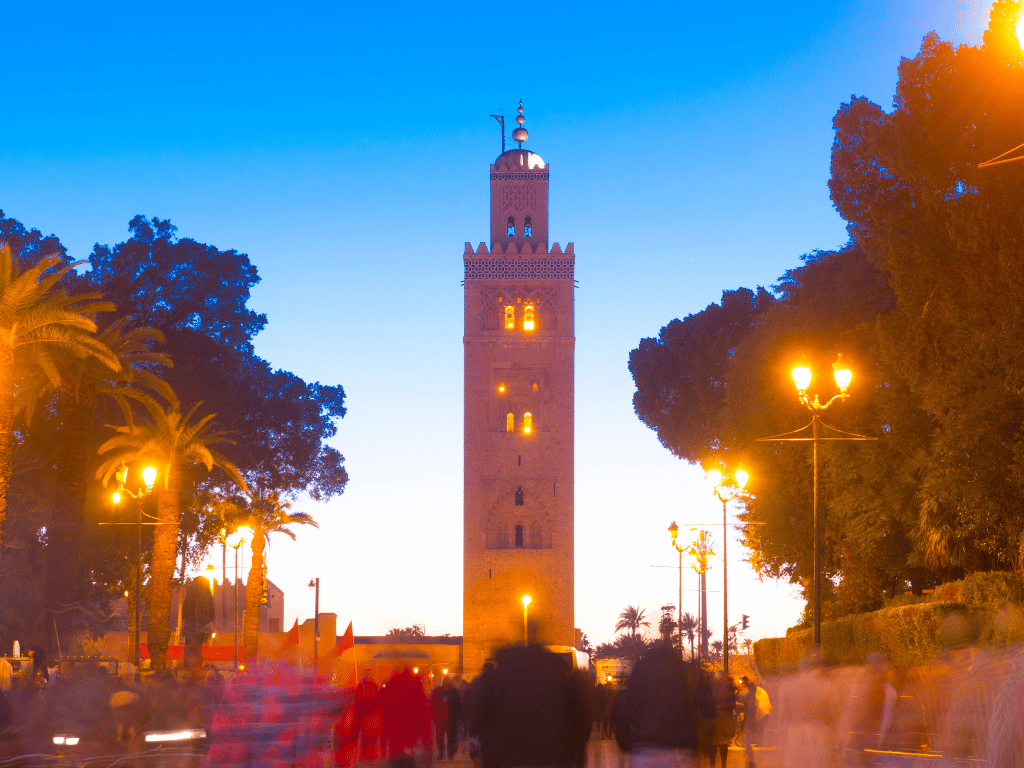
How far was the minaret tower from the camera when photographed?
59.7 m

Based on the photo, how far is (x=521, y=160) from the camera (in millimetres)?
65688

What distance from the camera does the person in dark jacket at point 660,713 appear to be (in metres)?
9.26

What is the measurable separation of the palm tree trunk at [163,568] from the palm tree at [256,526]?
11244mm

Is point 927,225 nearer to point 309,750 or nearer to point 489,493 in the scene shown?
point 309,750

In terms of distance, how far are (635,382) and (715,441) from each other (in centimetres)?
773

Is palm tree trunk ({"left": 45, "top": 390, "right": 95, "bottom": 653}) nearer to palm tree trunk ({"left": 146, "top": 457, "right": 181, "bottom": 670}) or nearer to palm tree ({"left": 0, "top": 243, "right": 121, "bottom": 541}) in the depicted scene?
palm tree trunk ({"left": 146, "top": 457, "right": 181, "bottom": 670})

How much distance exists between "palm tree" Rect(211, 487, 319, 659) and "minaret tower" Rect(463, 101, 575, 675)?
1641 centimetres

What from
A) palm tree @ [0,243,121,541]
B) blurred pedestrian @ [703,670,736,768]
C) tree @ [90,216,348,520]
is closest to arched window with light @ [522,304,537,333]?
tree @ [90,216,348,520]

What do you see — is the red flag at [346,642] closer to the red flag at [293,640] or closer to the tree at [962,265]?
the red flag at [293,640]

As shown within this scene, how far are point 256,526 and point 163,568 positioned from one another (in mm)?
13419

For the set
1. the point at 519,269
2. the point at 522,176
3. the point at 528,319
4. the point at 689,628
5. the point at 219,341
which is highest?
the point at 522,176

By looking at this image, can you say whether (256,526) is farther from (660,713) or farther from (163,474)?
(660,713)

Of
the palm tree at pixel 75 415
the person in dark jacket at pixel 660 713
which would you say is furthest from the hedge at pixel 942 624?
the palm tree at pixel 75 415

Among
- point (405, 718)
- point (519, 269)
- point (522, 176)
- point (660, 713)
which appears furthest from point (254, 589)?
point (660, 713)
